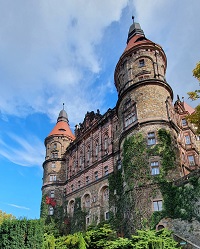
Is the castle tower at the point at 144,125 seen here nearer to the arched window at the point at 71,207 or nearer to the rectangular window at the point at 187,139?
the rectangular window at the point at 187,139

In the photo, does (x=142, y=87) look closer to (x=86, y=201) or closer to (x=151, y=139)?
(x=151, y=139)

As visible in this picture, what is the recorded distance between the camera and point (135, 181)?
923 inches

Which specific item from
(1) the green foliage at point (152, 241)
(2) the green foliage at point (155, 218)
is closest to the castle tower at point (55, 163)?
Answer: (2) the green foliage at point (155, 218)

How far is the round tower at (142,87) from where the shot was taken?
85.3 feet

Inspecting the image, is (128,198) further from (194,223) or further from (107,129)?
(107,129)

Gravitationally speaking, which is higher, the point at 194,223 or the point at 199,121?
the point at 199,121

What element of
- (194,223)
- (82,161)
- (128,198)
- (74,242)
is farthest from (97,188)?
(194,223)

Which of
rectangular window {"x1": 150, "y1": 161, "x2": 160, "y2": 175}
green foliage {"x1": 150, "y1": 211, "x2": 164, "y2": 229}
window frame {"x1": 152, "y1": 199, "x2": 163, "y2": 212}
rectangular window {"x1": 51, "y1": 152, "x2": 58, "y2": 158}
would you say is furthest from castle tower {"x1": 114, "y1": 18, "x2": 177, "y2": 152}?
rectangular window {"x1": 51, "y1": 152, "x2": 58, "y2": 158}

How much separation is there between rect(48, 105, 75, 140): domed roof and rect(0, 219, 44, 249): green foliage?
110ft

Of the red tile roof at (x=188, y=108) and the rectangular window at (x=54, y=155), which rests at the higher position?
the red tile roof at (x=188, y=108)

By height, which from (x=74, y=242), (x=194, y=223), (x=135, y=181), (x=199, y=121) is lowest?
(x=74, y=242)

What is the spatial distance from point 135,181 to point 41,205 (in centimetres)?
2450

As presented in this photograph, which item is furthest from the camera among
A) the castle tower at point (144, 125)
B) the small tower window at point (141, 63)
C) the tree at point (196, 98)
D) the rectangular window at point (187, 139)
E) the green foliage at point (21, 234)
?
the rectangular window at point (187, 139)

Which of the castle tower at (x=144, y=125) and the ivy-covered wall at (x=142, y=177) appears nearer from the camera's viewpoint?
the ivy-covered wall at (x=142, y=177)
